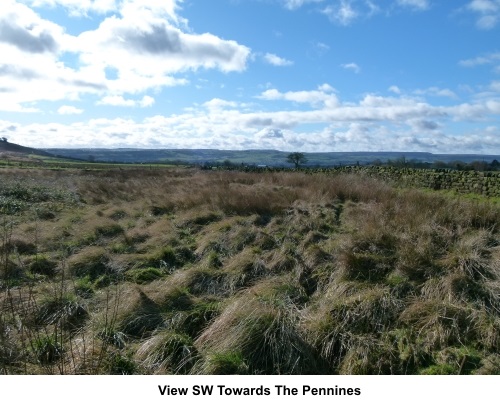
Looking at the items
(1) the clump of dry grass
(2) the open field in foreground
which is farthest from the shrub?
(1) the clump of dry grass

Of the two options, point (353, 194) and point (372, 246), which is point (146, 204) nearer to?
point (353, 194)

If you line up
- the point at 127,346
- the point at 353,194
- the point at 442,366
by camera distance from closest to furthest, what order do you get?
the point at 442,366, the point at 127,346, the point at 353,194

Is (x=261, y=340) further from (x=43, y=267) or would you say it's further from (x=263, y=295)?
(x=43, y=267)

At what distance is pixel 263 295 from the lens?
4996 millimetres

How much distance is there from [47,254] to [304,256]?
4679mm

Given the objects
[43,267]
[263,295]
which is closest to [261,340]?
[263,295]

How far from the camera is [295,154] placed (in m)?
47.3

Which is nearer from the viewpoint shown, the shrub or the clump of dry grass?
the clump of dry grass

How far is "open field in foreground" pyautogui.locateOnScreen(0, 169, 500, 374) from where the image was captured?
12.5 ft

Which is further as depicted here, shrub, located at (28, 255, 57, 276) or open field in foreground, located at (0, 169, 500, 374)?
shrub, located at (28, 255, 57, 276)

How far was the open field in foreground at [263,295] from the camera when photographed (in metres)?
3.81

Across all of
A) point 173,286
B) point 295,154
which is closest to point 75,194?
point 173,286

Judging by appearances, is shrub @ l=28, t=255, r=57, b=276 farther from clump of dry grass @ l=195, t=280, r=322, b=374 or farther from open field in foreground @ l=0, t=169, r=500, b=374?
clump of dry grass @ l=195, t=280, r=322, b=374

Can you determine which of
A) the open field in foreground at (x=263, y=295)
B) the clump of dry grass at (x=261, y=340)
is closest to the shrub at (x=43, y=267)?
the open field in foreground at (x=263, y=295)
